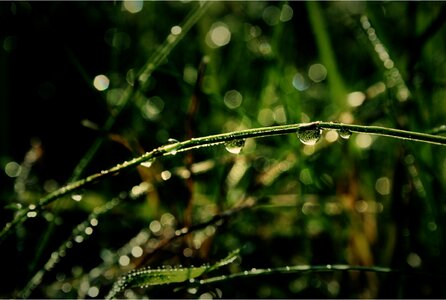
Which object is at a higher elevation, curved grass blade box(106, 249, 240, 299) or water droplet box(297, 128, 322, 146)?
water droplet box(297, 128, 322, 146)

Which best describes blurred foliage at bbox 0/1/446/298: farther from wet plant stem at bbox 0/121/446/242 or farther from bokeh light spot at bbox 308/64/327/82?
bokeh light spot at bbox 308/64/327/82

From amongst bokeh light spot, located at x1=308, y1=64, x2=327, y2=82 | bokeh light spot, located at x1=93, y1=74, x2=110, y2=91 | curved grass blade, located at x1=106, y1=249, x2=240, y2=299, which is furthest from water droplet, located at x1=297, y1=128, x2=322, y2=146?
bokeh light spot, located at x1=308, y1=64, x2=327, y2=82

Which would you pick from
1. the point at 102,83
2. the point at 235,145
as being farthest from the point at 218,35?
the point at 235,145

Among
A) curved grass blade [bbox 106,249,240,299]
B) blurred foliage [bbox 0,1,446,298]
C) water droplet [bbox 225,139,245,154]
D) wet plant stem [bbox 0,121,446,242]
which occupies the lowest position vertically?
curved grass blade [bbox 106,249,240,299]

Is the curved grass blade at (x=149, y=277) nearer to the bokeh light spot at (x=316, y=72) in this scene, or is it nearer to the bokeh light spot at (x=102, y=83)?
the bokeh light spot at (x=102, y=83)

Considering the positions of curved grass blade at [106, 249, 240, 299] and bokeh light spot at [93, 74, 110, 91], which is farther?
bokeh light spot at [93, 74, 110, 91]

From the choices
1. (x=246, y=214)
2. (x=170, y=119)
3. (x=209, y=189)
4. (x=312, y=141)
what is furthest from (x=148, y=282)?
(x=170, y=119)

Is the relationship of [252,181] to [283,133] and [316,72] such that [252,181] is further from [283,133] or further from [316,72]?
[316,72]

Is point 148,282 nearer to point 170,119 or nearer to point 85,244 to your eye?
point 85,244
